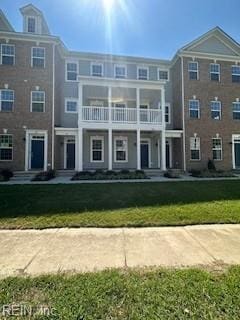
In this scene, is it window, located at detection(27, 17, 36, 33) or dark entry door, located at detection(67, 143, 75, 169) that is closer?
window, located at detection(27, 17, 36, 33)

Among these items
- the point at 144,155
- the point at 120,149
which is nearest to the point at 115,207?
the point at 120,149

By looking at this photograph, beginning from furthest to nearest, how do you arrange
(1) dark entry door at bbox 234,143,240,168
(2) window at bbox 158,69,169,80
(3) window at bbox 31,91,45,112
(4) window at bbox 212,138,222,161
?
(2) window at bbox 158,69,169,80 < (1) dark entry door at bbox 234,143,240,168 < (4) window at bbox 212,138,222,161 < (3) window at bbox 31,91,45,112

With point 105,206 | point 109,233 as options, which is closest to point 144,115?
point 105,206

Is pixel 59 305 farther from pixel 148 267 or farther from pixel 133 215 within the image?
pixel 133 215

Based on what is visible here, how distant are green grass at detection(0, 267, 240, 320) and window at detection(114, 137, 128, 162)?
16.9 m

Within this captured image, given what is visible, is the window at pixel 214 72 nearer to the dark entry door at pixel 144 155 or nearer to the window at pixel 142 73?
the window at pixel 142 73

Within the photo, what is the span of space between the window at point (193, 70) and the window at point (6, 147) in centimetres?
1487

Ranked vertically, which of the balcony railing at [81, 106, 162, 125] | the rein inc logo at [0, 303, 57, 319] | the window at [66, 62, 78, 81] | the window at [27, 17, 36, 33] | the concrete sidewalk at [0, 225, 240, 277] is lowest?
the rein inc logo at [0, 303, 57, 319]

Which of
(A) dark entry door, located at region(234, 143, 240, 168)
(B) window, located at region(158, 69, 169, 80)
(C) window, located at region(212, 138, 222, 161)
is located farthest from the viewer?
(B) window, located at region(158, 69, 169, 80)

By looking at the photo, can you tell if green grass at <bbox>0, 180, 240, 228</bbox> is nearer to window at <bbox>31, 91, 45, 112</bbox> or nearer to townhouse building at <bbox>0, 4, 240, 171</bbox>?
townhouse building at <bbox>0, 4, 240, 171</bbox>

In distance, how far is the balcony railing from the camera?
56.8 ft

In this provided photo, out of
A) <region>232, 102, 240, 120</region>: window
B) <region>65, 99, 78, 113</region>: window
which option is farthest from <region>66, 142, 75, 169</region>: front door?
<region>232, 102, 240, 120</region>: window

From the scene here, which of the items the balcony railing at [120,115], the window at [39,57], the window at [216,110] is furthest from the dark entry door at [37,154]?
the window at [216,110]

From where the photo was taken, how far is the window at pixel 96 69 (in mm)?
20531
